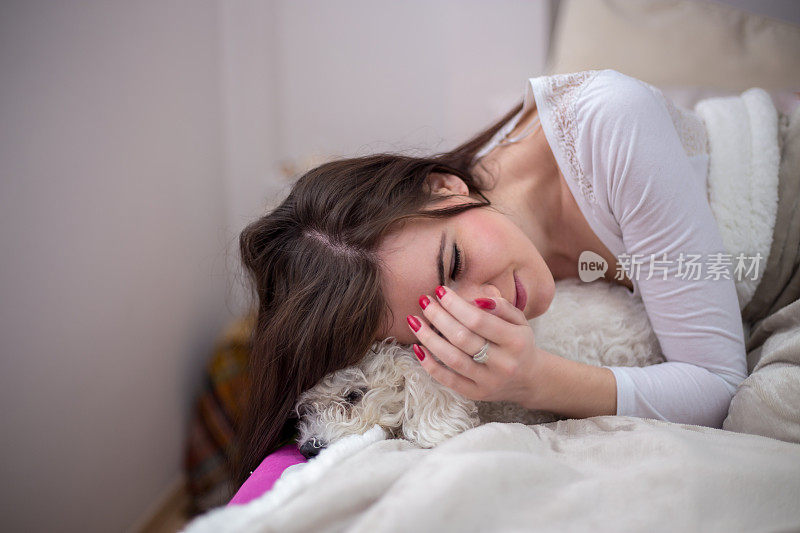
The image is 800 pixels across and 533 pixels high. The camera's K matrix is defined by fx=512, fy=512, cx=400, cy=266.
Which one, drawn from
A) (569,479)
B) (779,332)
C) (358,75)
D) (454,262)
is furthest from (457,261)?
(358,75)

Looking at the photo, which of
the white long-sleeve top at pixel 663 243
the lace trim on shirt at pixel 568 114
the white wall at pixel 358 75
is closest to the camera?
the white long-sleeve top at pixel 663 243

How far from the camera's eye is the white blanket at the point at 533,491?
1.75 feet

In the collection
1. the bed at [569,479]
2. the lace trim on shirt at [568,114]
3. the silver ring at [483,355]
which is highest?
the lace trim on shirt at [568,114]

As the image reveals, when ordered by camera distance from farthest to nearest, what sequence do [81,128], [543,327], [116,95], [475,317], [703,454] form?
[116,95], [81,128], [543,327], [475,317], [703,454]

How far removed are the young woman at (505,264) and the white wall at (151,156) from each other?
0.42m

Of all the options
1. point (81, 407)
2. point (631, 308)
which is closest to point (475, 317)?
point (631, 308)

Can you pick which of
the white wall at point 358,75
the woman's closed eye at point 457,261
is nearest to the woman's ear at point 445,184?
the woman's closed eye at point 457,261

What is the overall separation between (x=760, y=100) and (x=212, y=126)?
1.61 metres

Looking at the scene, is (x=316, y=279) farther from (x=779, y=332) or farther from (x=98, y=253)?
(x=779, y=332)

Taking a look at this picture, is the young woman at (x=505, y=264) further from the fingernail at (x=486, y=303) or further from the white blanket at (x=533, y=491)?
the white blanket at (x=533, y=491)

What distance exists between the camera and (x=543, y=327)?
101cm

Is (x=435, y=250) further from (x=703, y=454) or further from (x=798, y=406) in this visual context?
(x=798, y=406)

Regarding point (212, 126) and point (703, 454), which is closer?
point (703, 454)

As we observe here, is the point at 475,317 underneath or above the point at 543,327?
above
